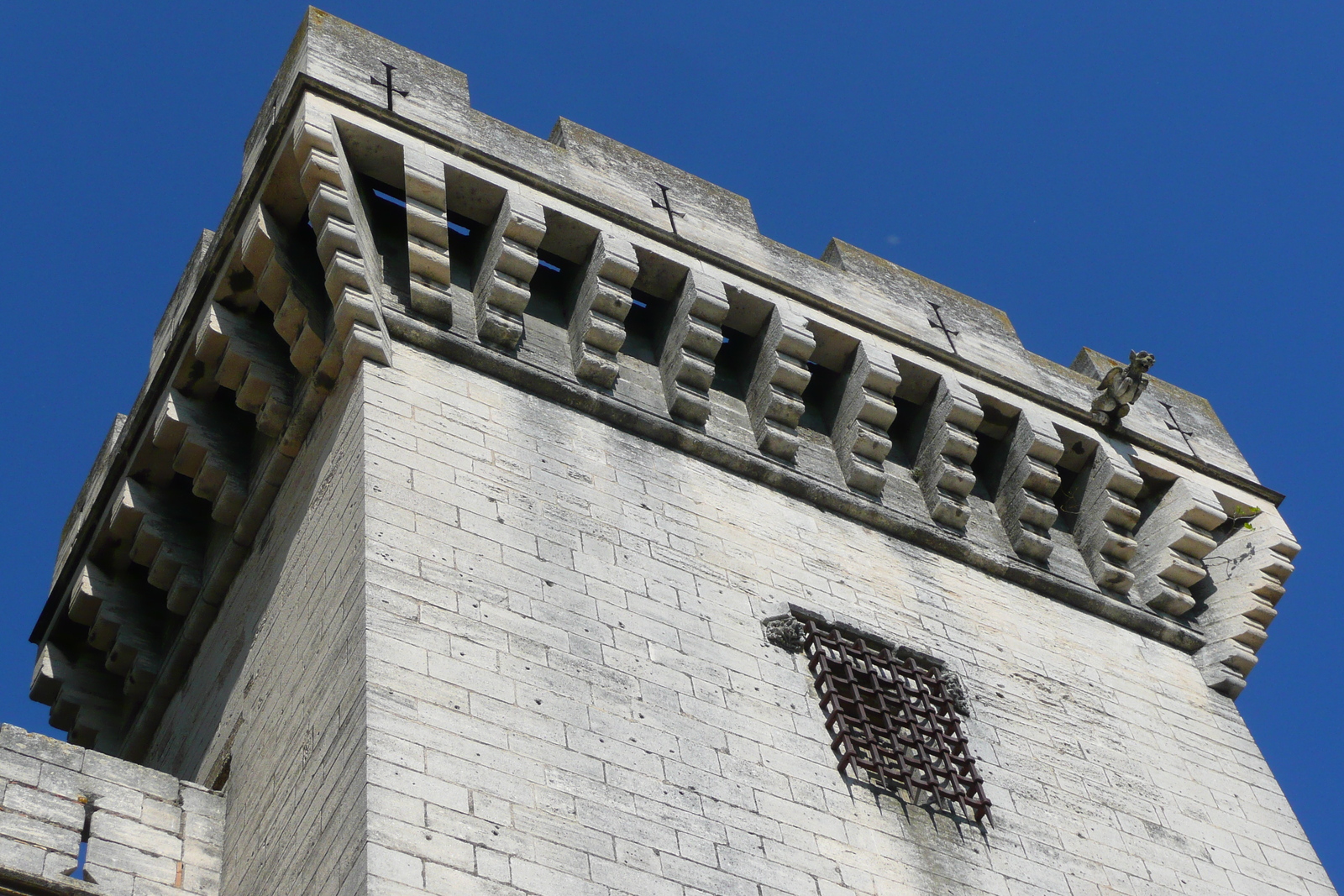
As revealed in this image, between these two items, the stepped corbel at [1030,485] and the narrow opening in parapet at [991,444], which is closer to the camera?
the stepped corbel at [1030,485]

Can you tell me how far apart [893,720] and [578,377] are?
2.63m

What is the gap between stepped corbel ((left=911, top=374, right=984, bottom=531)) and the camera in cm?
1092

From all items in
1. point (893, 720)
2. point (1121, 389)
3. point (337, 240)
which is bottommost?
point (893, 720)

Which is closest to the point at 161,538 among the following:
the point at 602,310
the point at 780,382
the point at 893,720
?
the point at 602,310

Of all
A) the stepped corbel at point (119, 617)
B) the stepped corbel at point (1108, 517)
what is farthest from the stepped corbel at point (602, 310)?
the stepped corbel at point (1108, 517)

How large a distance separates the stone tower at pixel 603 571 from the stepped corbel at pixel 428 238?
0.8 inches

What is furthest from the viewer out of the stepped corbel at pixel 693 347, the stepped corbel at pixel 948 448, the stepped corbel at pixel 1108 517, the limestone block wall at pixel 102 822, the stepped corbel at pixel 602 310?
the stepped corbel at pixel 1108 517

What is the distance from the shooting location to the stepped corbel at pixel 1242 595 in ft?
36.6

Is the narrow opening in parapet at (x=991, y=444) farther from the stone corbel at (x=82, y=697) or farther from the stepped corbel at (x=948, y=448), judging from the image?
the stone corbel at (x=82, y=697)

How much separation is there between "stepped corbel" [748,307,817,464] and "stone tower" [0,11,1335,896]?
0.11 feet

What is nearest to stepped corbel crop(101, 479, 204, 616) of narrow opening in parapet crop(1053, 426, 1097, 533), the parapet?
the parapet

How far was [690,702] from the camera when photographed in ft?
26.9

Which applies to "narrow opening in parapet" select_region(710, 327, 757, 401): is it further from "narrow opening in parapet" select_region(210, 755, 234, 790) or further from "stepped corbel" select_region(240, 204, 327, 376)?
"narrow opening in parapet" select_region(210, 755, 234, 790)

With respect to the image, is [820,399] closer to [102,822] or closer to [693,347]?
[693,347]
